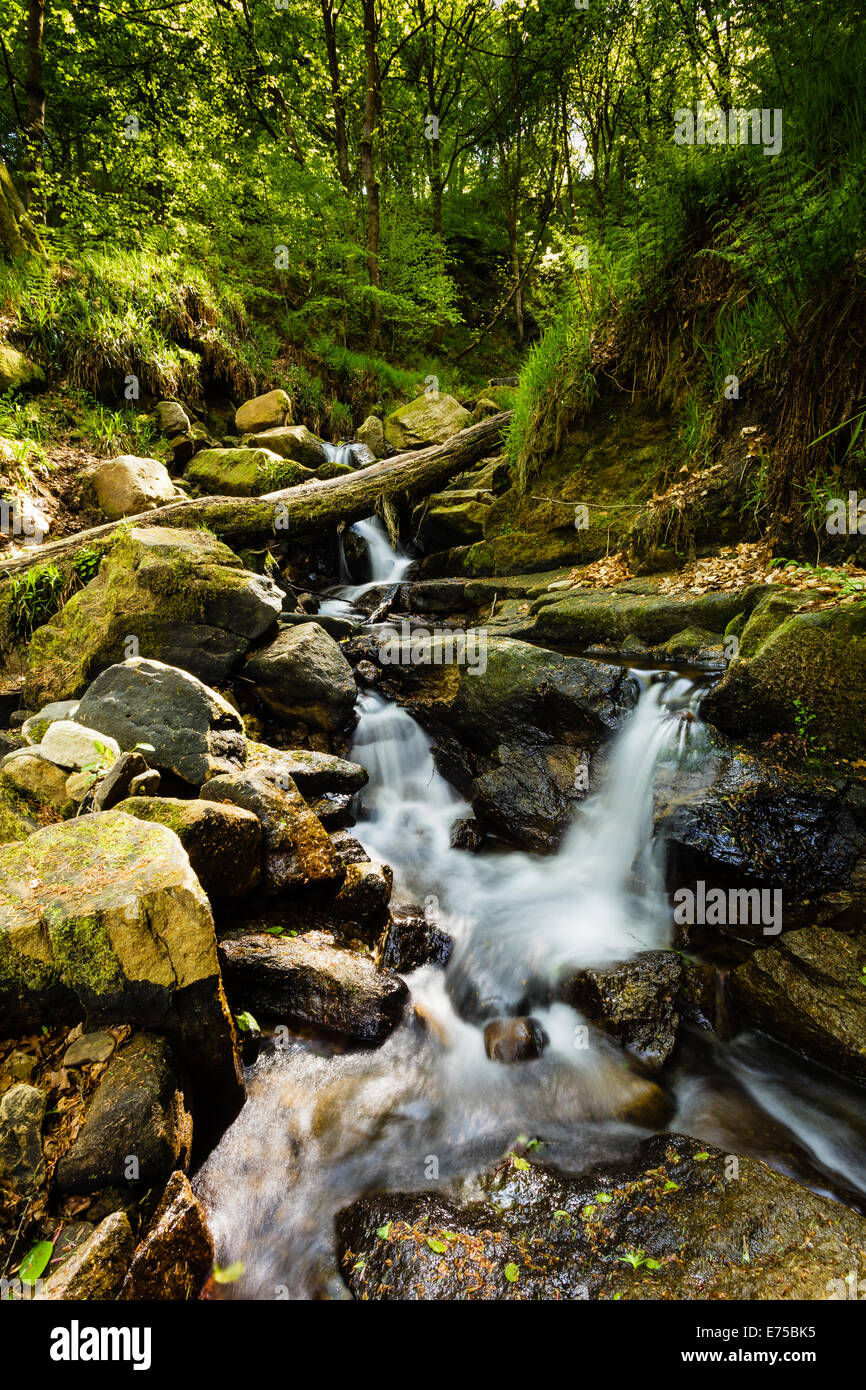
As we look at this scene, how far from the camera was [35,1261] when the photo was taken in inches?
71.4

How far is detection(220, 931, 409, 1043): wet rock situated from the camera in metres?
3.37

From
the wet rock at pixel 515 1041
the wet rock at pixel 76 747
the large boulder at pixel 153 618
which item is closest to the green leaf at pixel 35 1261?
the wet rock at pixel 515 1041

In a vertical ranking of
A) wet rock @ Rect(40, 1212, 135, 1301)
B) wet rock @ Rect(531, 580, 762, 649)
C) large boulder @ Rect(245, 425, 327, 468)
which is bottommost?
wet rock @ Rect(40, 1212, 135, 1301)

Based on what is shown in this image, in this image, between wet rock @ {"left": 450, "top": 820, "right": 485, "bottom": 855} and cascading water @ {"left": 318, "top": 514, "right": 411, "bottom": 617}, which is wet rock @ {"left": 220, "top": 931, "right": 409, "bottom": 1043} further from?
cascading water @ {"left": 318, "top": 514, "right": 411, "bottom": 617}

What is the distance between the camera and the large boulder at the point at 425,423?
1249 centimetres

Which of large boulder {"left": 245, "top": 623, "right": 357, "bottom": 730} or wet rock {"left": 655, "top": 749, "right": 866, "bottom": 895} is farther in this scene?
large boulder {"left": 245, "top": 623, "right": 357, "bottom": 730}

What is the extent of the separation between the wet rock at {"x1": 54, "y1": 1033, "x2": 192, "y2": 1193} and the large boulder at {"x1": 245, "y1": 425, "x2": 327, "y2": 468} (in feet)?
32.0

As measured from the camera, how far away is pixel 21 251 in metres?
8.24

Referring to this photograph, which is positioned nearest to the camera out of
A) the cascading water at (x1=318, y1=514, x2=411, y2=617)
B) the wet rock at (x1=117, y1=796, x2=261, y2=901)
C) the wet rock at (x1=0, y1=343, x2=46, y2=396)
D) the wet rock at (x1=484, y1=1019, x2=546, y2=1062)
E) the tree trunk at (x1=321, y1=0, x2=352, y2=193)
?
the wet rock at (x1=117, y1=796, x2=261, y2=901)

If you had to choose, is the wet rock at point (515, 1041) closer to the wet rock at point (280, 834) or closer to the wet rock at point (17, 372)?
the wet rock at point (280, 834)

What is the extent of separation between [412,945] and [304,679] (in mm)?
2785

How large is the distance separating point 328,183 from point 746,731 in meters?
17.1

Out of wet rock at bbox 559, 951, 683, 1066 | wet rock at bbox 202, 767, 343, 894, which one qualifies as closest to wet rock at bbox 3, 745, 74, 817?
wet rock at bbox 202, 767, 343, 894
